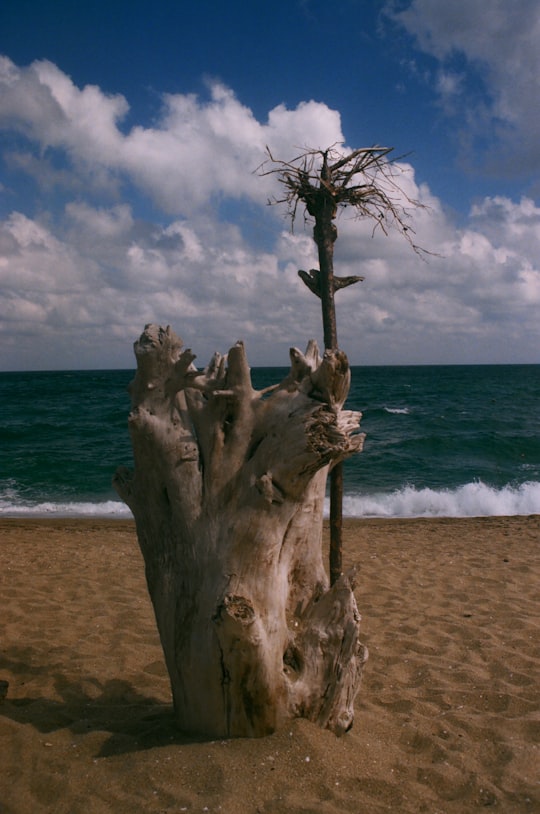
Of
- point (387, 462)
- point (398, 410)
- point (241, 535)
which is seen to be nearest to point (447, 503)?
point (387, 462)

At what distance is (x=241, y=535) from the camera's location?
3305mm

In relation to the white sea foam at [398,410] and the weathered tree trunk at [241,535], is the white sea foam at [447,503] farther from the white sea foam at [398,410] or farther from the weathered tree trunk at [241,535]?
the white sea foam at [398,410]

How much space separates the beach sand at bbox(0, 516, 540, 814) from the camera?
296 cm

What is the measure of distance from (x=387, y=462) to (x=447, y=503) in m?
4.77

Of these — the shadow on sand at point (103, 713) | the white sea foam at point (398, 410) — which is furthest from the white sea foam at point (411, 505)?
the white sea foam at point (398, 410)

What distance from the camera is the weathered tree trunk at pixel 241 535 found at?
3.24m

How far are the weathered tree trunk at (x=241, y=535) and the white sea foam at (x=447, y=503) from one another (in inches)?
403

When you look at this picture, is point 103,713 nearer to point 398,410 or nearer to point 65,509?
point 65,509

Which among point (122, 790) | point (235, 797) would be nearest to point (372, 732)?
point (235, 797)

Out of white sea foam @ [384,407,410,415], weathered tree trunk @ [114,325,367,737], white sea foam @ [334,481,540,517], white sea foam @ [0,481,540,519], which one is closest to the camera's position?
weathered tree trunk @ [114,325,367,737]

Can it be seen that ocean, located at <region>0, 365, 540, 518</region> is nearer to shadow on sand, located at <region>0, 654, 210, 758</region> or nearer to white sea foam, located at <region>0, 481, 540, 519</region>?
white sea foam, located at <region>0, 481, 540, 519</region>

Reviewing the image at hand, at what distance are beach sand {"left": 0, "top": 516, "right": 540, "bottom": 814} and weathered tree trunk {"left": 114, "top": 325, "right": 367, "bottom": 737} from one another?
26 cm

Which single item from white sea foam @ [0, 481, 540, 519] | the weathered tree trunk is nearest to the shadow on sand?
the weathered tree trunk

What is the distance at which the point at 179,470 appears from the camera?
140 inches
